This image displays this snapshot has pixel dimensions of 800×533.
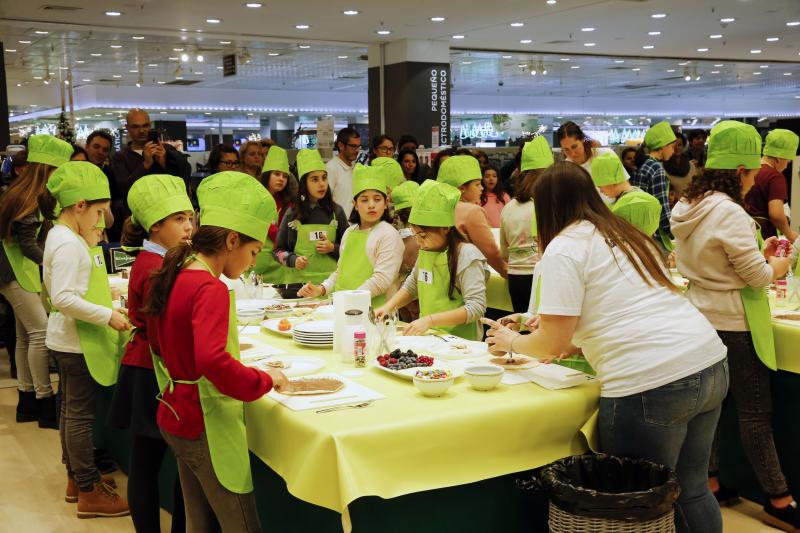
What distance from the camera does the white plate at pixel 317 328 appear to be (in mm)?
3271

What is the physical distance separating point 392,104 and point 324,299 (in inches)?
316

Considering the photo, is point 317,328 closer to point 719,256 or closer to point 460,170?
point 719,256

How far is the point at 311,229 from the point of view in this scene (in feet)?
16.4

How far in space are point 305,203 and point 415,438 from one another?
9.78 feet

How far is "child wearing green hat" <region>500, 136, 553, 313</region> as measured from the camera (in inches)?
198

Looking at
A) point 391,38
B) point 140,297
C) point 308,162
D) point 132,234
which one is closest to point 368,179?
point 308,162

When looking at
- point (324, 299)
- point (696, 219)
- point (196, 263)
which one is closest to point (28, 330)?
point (324, 299)

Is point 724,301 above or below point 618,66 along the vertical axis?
below

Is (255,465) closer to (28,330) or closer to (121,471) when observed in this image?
(121,471)

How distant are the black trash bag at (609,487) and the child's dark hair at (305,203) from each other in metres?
2.87

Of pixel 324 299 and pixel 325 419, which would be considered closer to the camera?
pixel 325 419

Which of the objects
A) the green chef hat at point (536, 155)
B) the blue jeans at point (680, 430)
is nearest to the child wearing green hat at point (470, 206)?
the green chef hat at point (536, 155)

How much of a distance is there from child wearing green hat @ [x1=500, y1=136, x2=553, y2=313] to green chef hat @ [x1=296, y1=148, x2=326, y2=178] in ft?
3.87

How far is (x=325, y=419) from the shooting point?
7.63 ft
